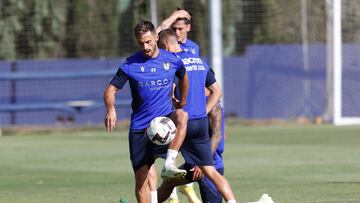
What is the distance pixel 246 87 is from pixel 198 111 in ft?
81.3

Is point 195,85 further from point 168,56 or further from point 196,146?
point 196,146

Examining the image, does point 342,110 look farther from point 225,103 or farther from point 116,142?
point 116,142

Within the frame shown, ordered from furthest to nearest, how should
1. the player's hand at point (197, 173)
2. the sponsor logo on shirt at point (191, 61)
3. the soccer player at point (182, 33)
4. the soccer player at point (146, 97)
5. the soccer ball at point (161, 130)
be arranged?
1. the soccer player at point (182, 33)
2. the sponsor logo on shirt at point (191, 61)
3. the player's hand at point (197, 173)
4. the soccer player at point (146, 97)
5. the soccer ball at point (161, 130)

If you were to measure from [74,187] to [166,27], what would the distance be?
392cm

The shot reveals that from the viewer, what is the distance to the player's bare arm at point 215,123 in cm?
1205

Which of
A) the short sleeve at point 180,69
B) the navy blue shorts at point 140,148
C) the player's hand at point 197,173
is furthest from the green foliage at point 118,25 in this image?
the navy blue shorts at point 140,148

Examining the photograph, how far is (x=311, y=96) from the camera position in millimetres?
34094

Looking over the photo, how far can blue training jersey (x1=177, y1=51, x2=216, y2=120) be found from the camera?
1155 centimetres

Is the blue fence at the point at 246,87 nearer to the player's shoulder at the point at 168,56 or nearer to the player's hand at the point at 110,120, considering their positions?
the player's shoulder at the point at 168,56

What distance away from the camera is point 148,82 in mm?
11125

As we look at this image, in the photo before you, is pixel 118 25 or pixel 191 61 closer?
pixel 191 61

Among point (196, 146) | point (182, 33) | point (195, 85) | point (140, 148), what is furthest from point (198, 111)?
point (182, 33)

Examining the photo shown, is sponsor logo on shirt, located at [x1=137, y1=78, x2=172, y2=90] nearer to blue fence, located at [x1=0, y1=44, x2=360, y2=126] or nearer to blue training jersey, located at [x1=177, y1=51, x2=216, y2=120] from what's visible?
blue training jersey, located at [x1=177, y1=51, x2=216, y2=120]

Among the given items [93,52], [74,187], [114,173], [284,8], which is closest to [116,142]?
[114,173]
